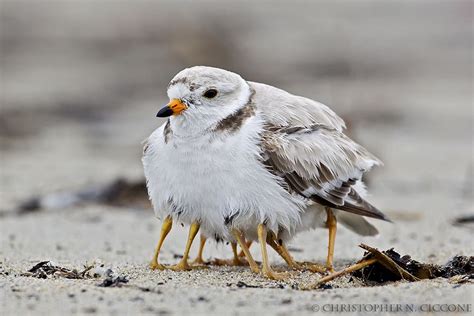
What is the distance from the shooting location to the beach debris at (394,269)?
4418 millimetres

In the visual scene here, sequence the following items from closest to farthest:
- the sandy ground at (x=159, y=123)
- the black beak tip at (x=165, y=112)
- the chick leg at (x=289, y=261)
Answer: the sandy ground at (x=159, y=123) → the black beak tip at (x=165, y=112) → the chick leg at (x=289, y=261)

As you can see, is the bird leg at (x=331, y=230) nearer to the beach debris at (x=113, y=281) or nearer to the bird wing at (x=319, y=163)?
the bird wing at (x=319, y=163)

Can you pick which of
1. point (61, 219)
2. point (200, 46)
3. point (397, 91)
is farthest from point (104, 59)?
point (61, 219)

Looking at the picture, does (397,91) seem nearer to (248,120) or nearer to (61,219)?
(61,219)

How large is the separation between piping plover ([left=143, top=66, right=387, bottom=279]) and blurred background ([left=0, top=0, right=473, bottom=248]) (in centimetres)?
261

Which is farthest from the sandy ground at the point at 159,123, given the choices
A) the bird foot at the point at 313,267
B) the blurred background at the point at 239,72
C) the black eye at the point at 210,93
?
the black eye at the point at 210,93

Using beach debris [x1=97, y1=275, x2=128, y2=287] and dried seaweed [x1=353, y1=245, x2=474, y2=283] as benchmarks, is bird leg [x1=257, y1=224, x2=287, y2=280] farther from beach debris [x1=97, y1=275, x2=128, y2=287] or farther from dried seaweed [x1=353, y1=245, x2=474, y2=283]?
beach debris [x1=97, y1=275, x2=128, y2=287]

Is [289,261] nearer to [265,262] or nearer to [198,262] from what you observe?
[265,262]

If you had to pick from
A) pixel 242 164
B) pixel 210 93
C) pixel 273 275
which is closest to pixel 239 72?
pixel 210 93

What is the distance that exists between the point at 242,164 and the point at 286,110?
1.74ft

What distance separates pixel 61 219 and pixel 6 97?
6679 mm

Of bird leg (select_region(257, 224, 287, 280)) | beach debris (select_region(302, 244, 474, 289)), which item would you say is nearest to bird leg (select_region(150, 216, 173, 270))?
bird leg (select_region(257, 224, 287, 280))

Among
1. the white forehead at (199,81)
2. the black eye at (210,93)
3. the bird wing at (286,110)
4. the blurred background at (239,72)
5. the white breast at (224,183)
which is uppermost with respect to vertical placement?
the white forehead at (199,81)

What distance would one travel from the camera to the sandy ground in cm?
401
